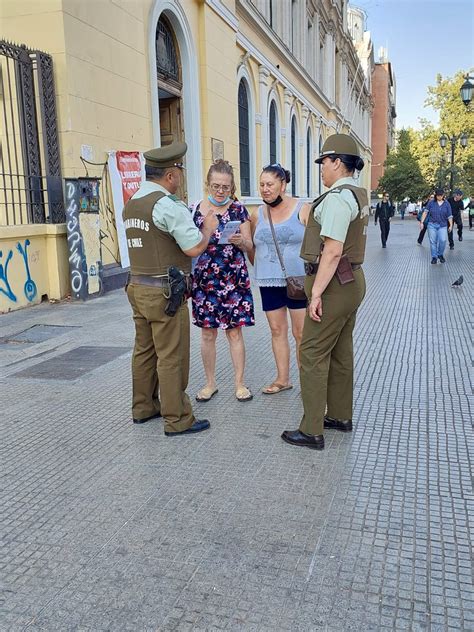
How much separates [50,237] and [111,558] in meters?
7.08

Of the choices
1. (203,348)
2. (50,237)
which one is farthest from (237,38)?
(203,348)

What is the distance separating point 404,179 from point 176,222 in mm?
55758

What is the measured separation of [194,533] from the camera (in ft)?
9.01

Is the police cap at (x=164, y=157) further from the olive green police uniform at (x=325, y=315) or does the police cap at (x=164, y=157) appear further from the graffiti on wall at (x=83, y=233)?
the graffiti on wall at (x=83, y=233)

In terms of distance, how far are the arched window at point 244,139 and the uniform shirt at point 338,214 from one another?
15399 millimetres

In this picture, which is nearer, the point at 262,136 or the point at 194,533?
the point at 194,533

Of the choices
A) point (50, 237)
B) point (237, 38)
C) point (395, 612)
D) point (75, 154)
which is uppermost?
point (237, 38)

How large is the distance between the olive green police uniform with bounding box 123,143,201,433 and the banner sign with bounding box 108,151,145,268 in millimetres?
6705

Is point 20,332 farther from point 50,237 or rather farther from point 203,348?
point 203,348

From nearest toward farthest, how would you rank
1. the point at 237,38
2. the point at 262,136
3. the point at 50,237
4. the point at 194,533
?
the point at 194,533 < the point at 50,237 < the point at 237,38 < the point at 262,136

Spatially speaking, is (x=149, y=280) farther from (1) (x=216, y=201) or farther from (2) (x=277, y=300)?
(2) (x=277, y=300)

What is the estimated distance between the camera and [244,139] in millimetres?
19031

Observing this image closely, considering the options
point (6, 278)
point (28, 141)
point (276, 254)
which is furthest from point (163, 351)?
point (28, 141)

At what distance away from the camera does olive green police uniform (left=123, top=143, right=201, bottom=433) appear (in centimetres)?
364
